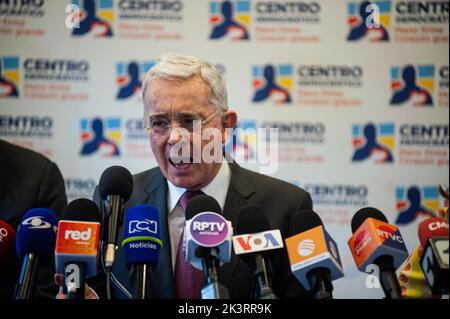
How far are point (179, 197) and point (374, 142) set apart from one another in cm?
227

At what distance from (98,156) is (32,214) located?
2.72 meters

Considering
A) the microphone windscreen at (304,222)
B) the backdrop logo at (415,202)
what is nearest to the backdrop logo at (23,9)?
the backdrop logo at (415,202)

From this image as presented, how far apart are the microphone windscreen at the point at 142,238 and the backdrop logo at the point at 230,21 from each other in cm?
304

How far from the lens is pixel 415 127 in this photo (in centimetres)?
467

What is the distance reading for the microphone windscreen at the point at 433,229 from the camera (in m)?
1.75

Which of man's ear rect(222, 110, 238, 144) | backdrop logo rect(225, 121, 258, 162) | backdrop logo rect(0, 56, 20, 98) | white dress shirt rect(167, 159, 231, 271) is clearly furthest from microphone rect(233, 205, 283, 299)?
backdrop logo rect(0, 56, 20, 98)

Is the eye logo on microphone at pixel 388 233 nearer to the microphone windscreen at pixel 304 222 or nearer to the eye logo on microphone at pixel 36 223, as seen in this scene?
the microphone windscreen at pixel 304 222

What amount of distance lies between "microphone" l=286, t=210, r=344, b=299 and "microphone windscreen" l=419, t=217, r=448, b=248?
235mm

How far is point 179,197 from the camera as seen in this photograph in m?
2.71

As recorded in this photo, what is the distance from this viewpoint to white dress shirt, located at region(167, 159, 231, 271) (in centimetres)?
262

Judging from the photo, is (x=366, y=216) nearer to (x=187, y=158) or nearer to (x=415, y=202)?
(x=187, y=158)

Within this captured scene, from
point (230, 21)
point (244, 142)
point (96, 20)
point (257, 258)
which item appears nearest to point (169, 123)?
point (257, 258)
